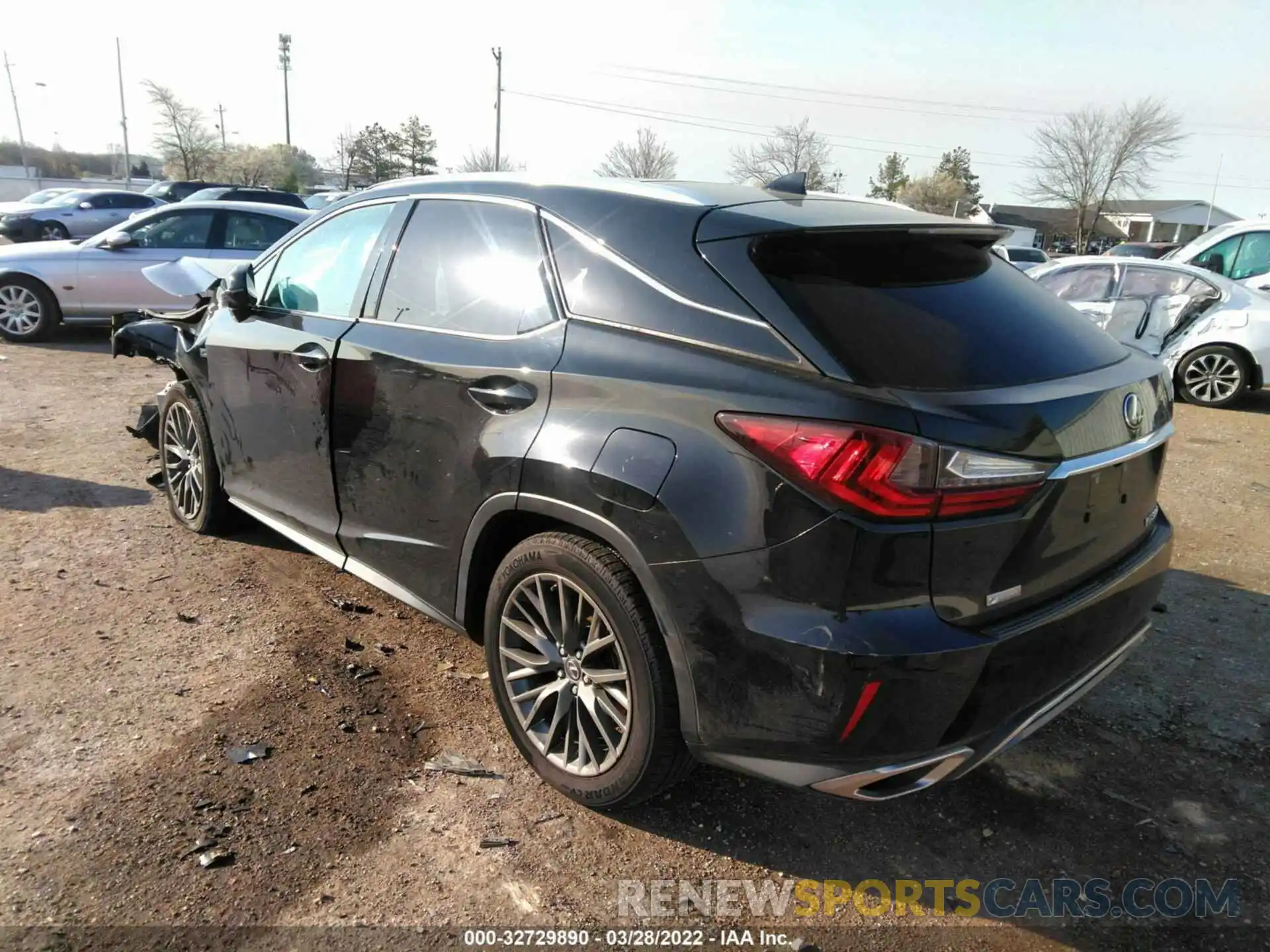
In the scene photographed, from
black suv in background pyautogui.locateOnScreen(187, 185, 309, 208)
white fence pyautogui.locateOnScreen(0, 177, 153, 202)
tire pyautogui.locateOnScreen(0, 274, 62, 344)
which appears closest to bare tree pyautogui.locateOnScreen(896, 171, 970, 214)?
white fence pyautogui.locateOnScreen(0, 177, 153, 202)

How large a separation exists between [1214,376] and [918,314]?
8.86m

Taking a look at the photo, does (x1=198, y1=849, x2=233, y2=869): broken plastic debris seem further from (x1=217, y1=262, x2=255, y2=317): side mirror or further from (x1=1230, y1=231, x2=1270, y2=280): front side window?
(x1=1230, y1=231, x2=1270, y2=280): front side window

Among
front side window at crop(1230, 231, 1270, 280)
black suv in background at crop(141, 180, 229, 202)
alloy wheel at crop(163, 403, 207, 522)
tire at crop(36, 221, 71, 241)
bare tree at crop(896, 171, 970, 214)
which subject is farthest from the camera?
bare tree at crop(896, 171, 970, 214)

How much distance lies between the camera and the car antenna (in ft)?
10.4

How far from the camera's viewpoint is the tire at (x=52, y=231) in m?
23.1

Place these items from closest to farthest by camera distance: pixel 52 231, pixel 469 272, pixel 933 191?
pixel 469 272, pixel 52 231, pixel 933 191

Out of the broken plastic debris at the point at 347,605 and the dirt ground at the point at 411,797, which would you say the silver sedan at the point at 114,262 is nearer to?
the dirt ground at the point at 411,797

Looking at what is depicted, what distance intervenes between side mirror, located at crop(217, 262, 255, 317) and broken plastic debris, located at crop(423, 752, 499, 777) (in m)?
2.25

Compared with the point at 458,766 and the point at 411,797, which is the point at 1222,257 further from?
the point at 411,797

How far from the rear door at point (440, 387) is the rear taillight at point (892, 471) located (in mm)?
846

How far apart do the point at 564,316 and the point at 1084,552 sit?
159 centimetres

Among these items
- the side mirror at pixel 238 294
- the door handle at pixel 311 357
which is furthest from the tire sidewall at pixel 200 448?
the door handle at pixel 311 357

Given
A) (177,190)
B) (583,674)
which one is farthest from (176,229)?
(177,190)

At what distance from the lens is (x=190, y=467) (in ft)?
15.4
